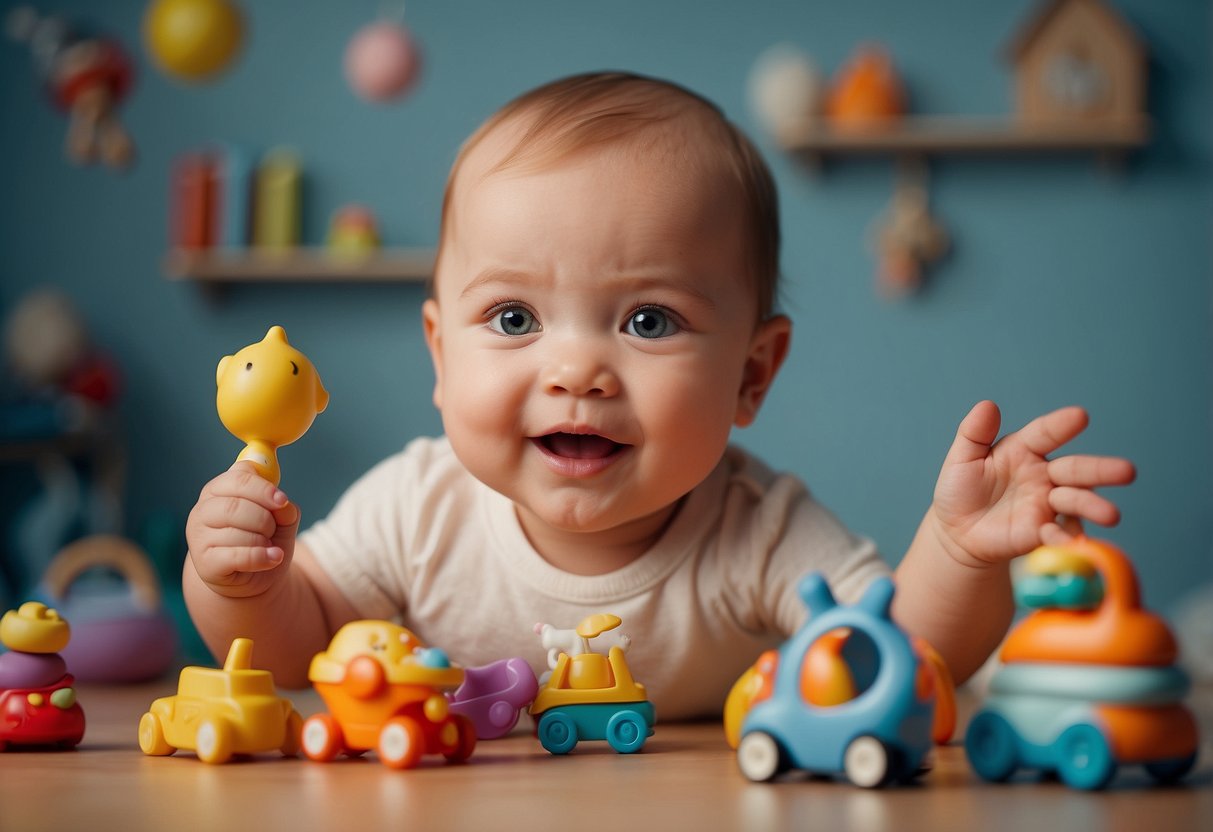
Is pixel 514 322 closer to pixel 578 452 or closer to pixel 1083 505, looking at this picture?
pixel 578 452

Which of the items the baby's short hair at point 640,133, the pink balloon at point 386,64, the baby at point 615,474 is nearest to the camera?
the baby at point 615,474

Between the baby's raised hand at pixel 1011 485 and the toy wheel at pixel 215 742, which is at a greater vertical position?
the baby's raised hand at pixel 1011 485

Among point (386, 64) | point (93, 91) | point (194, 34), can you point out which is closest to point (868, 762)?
point (194, 34)

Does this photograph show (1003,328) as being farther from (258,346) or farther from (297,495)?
(258,346)

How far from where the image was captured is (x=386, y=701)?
2.64 ft

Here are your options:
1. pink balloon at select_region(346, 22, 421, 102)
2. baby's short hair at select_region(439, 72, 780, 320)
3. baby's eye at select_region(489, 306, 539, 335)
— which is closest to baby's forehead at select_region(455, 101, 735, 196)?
baby's short hair at select_region(439, 72, 780, 320)

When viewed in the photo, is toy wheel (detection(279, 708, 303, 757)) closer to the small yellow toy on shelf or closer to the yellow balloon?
the small yellow toy on shelf

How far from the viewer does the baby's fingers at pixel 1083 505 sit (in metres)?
0.77

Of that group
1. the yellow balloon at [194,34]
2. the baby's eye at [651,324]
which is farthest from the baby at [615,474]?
the yellow balloon at [194,34]

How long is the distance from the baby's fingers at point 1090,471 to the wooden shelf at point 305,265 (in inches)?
114

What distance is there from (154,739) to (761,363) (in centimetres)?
61

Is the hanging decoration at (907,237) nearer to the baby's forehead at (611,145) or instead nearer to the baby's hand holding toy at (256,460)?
the baby's forehead at (611,145)

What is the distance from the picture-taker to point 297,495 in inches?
146

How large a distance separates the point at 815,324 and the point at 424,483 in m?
2.55
